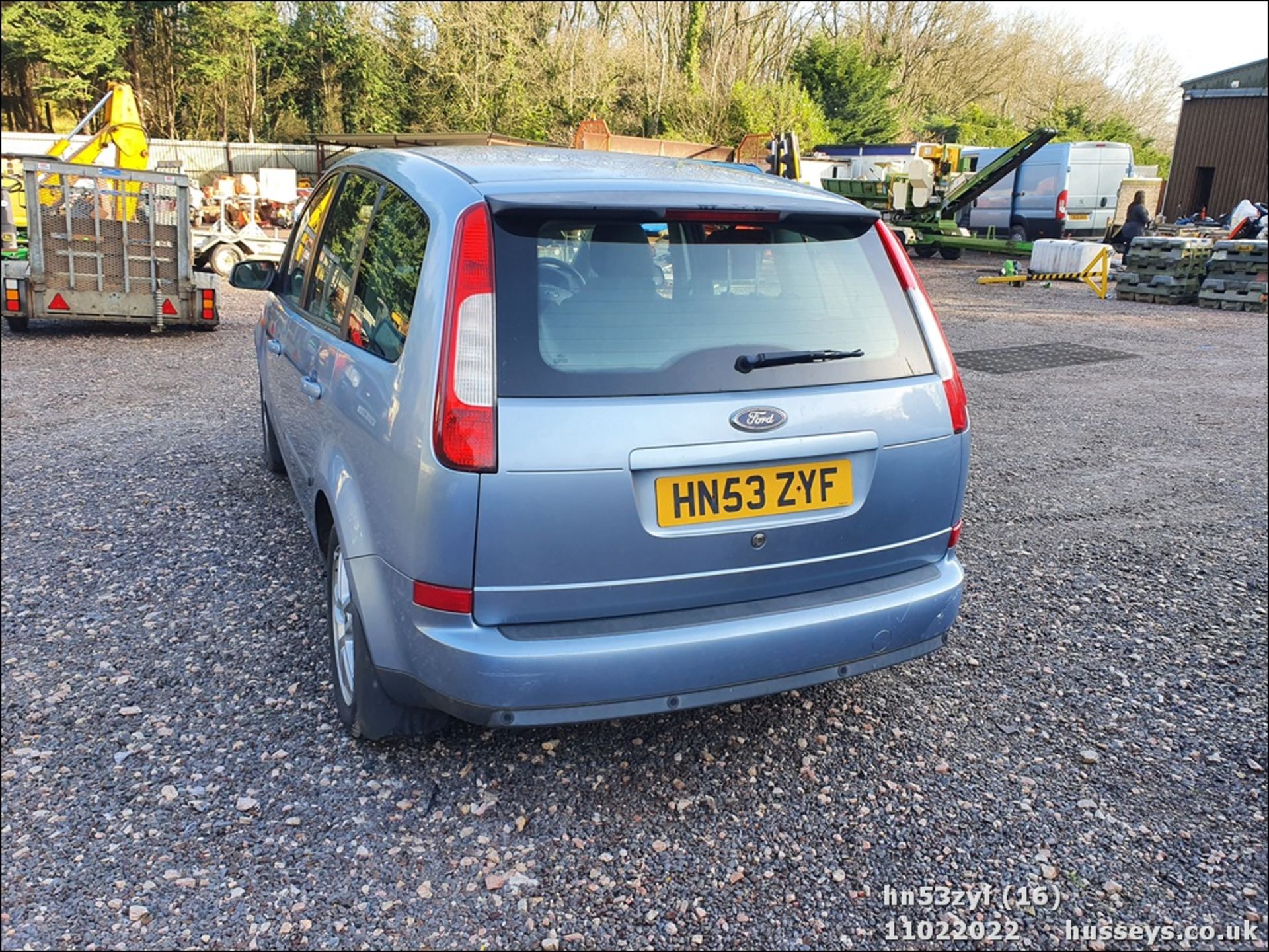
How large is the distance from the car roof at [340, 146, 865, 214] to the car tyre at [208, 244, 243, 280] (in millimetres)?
12565

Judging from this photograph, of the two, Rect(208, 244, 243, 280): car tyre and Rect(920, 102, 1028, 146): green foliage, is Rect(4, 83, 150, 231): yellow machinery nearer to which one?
Rect(208, 244, 243, 280): car tyre

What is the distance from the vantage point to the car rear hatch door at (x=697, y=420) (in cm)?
238

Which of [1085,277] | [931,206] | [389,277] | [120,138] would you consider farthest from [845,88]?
[389,277]

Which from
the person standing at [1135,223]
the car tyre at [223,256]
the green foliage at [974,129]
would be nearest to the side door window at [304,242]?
the car tyre at [223,256]

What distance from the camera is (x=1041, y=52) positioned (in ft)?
166

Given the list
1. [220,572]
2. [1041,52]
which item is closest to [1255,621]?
[220,572]

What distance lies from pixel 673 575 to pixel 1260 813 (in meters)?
1.92

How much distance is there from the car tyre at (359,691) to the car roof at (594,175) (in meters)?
1.16

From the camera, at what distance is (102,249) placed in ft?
32.2

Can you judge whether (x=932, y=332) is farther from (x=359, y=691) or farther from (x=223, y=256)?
(x=223, y=256)

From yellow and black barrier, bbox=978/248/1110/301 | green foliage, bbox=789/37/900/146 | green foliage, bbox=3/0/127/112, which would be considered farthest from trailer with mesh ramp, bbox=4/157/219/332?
green foliage, bbox=789/37/900/146

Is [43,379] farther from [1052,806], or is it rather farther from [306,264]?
[1052,806]

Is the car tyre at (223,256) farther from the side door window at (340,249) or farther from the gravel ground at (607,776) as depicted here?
the side door window at (340,249)

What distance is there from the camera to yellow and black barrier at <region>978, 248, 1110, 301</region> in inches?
694
